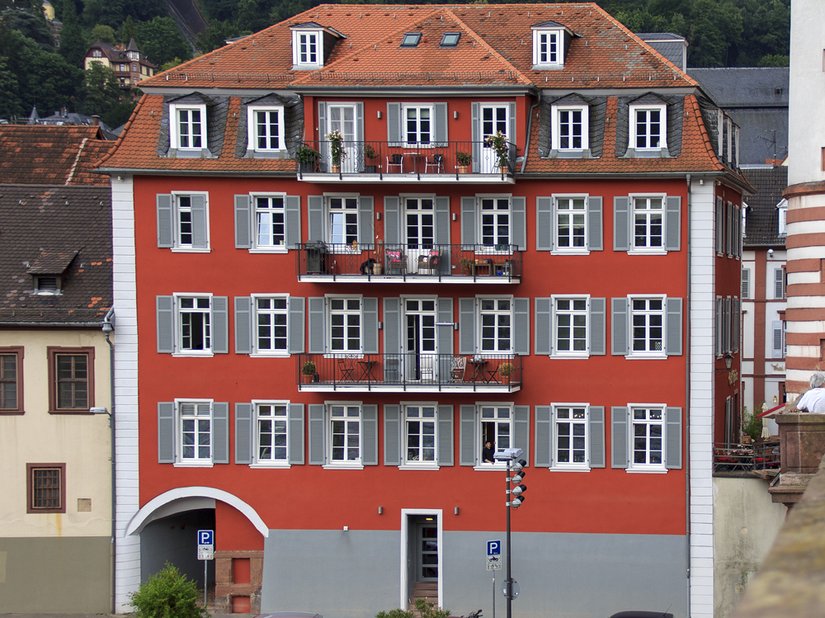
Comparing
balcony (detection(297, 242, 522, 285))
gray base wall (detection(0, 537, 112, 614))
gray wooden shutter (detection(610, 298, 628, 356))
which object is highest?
balcony (detection(297, 242, 522, 285))

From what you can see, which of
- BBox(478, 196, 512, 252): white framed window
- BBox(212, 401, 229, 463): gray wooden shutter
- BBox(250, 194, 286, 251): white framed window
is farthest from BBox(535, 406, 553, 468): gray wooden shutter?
BBox(212, 401, 229, 463): gray wooden shutter

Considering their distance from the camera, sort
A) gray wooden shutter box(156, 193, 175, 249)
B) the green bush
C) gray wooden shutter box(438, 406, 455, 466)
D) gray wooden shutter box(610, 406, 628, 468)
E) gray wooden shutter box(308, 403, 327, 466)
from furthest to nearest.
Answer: gray wooden shutter box(156, 193, 175, 249), gray wooden shutter box(308, 403, 327, 466), gray wooden shutter box(438, 406, 455, 466), gray wooden shutter box(610, 406, 628, 468), the green bush

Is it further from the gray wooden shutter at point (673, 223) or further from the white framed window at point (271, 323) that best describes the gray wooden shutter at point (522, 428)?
the white framed window at point (271, 323)

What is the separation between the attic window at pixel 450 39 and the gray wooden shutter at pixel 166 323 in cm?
983

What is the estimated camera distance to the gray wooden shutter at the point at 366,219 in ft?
120

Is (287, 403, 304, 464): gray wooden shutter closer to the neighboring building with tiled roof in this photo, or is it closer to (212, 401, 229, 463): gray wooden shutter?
the neighboring building with tiled roof

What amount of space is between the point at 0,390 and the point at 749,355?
40.8 m

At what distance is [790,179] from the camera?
37.6 meters

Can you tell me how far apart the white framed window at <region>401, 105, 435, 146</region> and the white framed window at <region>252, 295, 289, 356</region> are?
5342 millimetres

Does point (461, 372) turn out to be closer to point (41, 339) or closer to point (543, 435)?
point (543, 435)

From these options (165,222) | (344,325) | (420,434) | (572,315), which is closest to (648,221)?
(572,315)

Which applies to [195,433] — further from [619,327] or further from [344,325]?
[619,327]

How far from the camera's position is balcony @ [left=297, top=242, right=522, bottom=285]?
116ft

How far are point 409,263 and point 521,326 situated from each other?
129 inches
